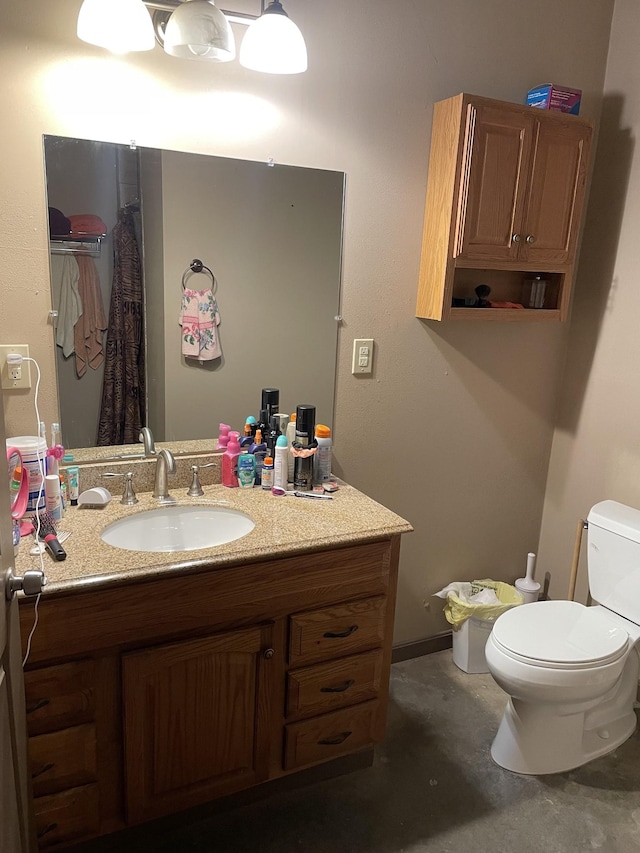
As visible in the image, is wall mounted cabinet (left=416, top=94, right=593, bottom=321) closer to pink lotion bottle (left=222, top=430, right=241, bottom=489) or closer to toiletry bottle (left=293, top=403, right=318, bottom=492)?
toiletry bottle (left=293, top=403, right=318, bottom=492)

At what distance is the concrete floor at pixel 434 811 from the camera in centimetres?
172

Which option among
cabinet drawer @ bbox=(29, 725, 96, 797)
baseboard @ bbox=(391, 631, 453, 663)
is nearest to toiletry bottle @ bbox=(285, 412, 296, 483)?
cabinet drawer @ bbox=(29, 725, 96, 797)

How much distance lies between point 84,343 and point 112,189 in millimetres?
424

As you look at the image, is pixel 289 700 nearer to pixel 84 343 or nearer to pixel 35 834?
pixel 35 834

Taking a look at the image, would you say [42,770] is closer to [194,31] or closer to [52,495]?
[52,495]

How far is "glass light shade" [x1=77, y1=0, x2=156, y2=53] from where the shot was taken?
150 centimetres

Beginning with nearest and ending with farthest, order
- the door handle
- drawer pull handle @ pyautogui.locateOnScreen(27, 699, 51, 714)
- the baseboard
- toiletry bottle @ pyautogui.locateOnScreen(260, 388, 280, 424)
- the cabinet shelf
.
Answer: the door handle, drawer pull handle @ pyautogui.locateOnScreen(27, 699, 51, 714), toiletry bottle @ pyautogui.locateOnScreen(260, 388, 280, 424), the cabinet shelf, the baseboard

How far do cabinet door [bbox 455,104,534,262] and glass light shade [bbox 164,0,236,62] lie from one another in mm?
797

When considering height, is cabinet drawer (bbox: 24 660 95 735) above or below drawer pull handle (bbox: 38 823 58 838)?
above

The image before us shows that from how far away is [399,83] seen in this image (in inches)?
80.6

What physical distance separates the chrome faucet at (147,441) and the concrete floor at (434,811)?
100cm

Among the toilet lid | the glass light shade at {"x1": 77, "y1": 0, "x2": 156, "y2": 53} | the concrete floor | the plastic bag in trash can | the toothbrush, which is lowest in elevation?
the concrete floor

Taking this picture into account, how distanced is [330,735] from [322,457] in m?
0.81

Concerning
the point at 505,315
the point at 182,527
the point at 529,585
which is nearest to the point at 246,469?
the point at 182,527
